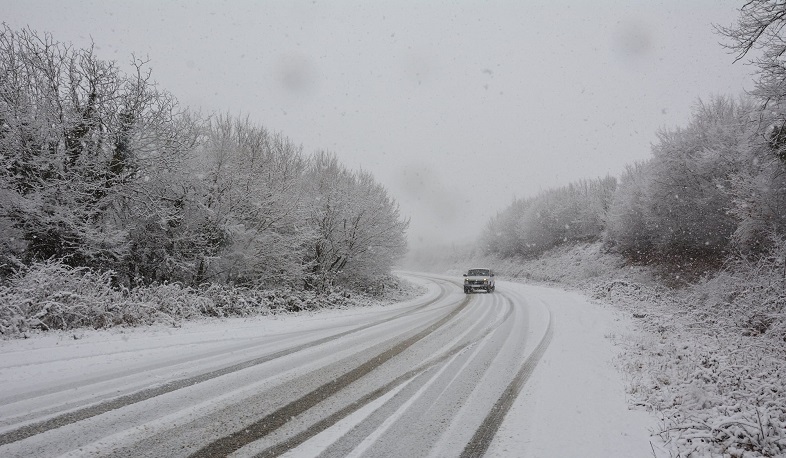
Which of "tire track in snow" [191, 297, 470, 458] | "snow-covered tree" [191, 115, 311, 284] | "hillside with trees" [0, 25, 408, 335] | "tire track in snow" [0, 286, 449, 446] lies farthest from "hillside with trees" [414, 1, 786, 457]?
"snow-covered tree" [191, 115, 311, 284]

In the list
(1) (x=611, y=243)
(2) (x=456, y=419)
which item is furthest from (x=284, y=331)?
(1) (x=611, y=243)

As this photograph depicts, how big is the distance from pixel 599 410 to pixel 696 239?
77.6 ft

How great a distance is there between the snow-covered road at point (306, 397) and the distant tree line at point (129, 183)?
5015mm

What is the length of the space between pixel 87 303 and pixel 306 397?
723 centimetres

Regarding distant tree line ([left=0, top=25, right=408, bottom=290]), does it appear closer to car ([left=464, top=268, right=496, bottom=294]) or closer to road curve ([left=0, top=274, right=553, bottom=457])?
road curve ([left=0, top=274, right=553, bottom=457])

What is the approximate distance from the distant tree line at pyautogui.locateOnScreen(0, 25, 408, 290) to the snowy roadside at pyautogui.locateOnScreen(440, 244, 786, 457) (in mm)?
12910

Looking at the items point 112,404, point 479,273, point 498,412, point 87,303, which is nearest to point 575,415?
point 498,412

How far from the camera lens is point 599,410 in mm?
4957

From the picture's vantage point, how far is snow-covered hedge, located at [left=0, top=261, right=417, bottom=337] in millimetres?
7754

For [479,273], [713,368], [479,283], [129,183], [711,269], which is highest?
[129,183]

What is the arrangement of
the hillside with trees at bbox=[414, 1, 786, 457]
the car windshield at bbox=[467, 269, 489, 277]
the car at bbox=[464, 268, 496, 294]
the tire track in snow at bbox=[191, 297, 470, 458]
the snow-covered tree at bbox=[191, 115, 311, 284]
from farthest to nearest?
the car windshield at bbox=[467, 269, 489, 277] → the car at bbox=[464, 268, 496, 294] → the snow-covered tree at bbox=[191, 115, 311, 284] → the hillside with trees at bbox=[414, 1, 786, 457] → the tire track in snow at bbox=[191, 297, 470, 458]

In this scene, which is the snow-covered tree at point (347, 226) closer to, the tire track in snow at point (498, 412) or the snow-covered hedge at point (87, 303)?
the snow-covered hedge at point (87, 303)

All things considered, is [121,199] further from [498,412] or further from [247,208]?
[498,412]

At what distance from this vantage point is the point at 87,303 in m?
8.66
